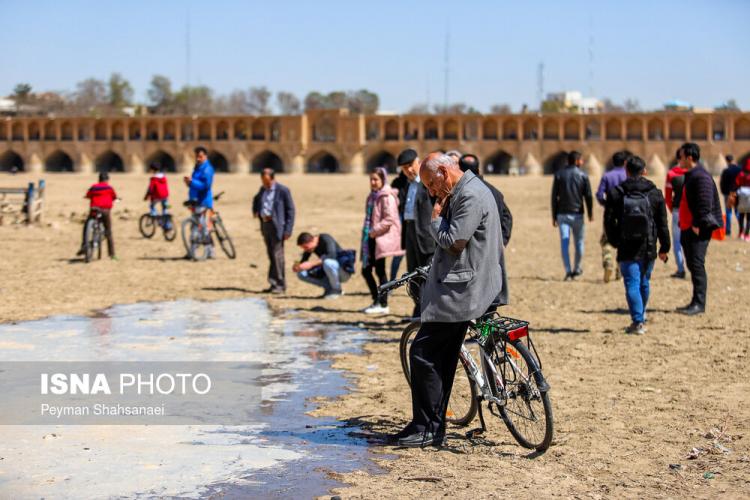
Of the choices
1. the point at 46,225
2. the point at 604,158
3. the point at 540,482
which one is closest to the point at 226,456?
the point at 540,482

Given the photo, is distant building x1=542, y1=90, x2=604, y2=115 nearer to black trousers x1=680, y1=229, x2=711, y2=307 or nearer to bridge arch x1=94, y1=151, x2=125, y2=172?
bridge arch x1=94, y1=151, x2=125, y2=172

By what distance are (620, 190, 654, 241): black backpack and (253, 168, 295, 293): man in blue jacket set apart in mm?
4049

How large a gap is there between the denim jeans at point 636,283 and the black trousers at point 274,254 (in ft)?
13.7

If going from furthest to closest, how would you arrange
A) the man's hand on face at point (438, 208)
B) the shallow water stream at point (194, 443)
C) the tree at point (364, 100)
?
1. the tree at point (364, 100)
2. the man's hand on face at point (438, 208)
3. the shallow water stream at point (194, 443)

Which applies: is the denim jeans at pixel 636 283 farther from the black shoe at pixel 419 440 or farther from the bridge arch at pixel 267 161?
the bridge arch at pixel 267 161

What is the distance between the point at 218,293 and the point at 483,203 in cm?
674

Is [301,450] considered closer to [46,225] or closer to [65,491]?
[65,491]

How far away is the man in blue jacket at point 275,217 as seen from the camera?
428 inches

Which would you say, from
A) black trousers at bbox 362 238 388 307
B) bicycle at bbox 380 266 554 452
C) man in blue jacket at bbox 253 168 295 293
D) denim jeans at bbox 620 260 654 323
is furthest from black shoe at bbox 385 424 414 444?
man in blue jacket at bbox 253 168 295 293

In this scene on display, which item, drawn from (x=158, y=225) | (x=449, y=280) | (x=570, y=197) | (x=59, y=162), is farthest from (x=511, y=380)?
(x=59, y=162)

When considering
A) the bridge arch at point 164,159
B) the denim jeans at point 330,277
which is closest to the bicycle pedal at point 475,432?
the denim jeans at point 330,277

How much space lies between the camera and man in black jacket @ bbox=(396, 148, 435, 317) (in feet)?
25.3

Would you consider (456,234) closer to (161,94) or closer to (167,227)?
(167,227)

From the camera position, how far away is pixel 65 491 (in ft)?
13.6
